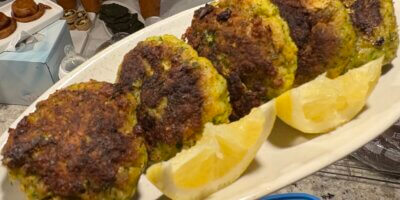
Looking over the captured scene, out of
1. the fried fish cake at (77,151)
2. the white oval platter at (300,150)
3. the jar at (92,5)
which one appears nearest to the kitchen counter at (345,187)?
the white oval platter at (300,150)

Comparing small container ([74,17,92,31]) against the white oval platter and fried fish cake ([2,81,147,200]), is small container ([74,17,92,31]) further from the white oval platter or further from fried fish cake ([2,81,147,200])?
fried fish cake ([2,81,147,200])

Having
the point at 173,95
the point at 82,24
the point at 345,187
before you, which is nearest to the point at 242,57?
the point at 173,95

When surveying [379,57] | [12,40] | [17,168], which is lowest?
[12,40]

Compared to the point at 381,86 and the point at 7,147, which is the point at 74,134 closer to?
the point at 7,147

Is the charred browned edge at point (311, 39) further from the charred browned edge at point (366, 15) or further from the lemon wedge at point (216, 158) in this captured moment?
the lemon wedge at point (216, 158)

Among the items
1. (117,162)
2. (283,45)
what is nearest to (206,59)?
(283,45)

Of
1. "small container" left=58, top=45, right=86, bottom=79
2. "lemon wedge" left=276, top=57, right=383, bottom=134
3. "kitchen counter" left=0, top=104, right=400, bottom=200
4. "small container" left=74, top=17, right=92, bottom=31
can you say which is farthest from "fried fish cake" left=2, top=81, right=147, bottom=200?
"small container" left=74, top=17, right=92, bottom=31

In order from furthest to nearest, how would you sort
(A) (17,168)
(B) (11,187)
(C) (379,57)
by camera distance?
1. (C) (379,57)
2. (B) (11,187)
3. (A) (17,168)

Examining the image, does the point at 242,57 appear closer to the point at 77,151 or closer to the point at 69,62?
the point at 77,151
